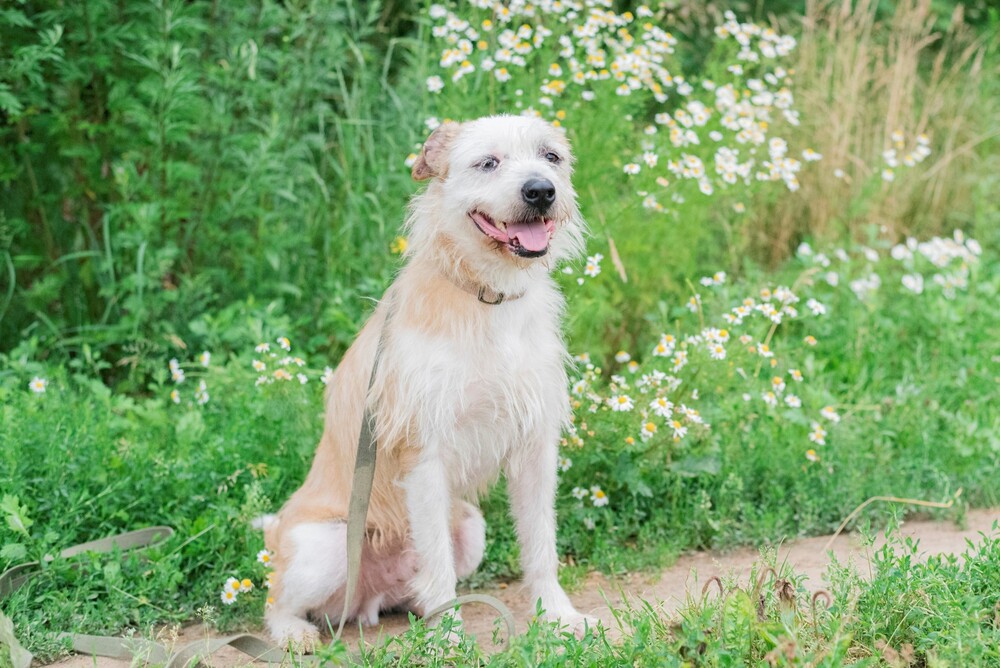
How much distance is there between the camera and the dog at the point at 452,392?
135 inches

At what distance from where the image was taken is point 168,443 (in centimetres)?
482

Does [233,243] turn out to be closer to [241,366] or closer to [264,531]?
[241,366]

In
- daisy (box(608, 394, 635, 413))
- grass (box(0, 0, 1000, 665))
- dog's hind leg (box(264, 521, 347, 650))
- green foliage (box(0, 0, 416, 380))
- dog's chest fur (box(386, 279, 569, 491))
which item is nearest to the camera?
dog's chest fur (box(386, 279, 569, 491))

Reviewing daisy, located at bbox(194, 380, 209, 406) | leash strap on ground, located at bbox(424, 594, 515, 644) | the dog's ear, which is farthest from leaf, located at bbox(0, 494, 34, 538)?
the dog's ear

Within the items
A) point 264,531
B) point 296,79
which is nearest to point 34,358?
point 296,79

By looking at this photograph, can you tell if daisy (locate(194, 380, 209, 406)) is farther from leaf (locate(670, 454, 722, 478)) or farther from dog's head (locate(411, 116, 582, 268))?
leaf (locate(670, 454, 722, 478))

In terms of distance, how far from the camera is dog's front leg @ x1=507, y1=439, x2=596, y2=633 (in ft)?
12.0

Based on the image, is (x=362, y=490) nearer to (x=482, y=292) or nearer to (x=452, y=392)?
(x=452, y=392)

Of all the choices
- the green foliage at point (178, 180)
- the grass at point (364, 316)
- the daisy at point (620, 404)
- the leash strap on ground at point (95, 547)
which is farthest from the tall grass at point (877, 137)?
the leash strap on ground at point (95, 547)

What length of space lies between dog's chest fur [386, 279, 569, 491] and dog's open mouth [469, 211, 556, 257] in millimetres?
237

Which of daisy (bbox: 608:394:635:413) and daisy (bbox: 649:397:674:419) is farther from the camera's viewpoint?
daisy (bbox: 608:394:635:413)

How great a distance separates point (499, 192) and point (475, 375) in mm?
602

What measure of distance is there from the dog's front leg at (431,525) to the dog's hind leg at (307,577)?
304 millimetres

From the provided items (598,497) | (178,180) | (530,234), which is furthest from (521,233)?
(178,180)
